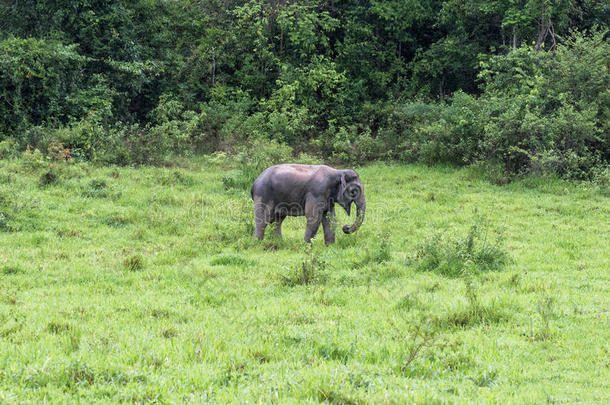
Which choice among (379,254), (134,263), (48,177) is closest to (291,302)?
(379,254)

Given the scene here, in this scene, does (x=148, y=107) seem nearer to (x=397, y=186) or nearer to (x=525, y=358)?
(x=397, y=186)

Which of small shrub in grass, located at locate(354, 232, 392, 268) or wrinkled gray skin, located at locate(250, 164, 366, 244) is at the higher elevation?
wrinkled gray skin, located at locate(250, 164, 366, 244)

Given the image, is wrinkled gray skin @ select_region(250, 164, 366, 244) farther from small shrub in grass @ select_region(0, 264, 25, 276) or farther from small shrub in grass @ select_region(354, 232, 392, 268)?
small shrub in grass @ select_region(0, 264, 25, 276)

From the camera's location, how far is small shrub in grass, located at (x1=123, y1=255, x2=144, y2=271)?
10617 mm

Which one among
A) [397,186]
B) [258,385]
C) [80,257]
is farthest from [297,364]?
[397,186]

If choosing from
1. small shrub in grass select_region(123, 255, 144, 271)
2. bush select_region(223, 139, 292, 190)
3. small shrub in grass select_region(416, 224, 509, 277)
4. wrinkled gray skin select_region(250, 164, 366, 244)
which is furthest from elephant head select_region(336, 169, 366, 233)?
bush select_region(223, 139, 292, 190)

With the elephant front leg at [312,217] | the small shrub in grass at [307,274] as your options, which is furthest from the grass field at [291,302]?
the elephant front leg at [312,217]

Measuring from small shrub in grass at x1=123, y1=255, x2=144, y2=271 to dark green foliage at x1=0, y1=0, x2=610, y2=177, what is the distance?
302 inches

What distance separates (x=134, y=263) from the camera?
10719 mm

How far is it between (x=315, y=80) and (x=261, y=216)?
16488 millimetres

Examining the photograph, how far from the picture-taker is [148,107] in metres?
29.1

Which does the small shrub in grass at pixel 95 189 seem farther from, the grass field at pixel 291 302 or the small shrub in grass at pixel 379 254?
the small shrub in grass at pixel 379 254

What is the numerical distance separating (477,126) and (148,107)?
15955 millimetres

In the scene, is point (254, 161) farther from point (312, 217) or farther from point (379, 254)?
point (379, 254)
